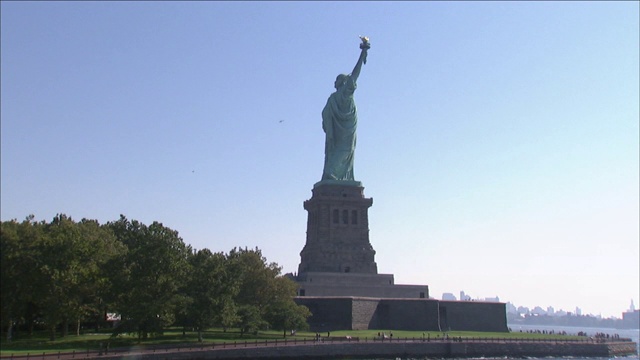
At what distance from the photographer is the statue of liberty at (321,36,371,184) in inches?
3206

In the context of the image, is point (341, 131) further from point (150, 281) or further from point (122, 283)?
point (122, 283)

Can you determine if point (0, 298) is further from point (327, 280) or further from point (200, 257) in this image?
point (327, 280)

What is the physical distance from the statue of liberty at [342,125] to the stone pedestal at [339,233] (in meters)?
2.87

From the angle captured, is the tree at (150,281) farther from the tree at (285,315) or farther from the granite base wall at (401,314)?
the granite base wall at (401,314)

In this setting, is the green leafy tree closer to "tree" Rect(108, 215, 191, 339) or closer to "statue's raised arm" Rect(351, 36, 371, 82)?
"tree" Rect(108, 215, 191, 339)

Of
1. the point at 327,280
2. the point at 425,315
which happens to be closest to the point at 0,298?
the point at 327,280

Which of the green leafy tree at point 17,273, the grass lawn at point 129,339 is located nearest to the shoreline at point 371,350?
the grass lawn at point 129,339

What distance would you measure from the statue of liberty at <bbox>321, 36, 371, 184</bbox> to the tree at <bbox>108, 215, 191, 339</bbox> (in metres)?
33.7

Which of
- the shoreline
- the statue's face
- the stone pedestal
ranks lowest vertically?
the shoreline

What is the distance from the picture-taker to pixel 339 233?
Answer: 77250mm

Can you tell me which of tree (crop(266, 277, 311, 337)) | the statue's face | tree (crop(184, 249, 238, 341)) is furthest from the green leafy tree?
the statue's face

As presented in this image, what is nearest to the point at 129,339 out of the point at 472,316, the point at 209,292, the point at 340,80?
the point at 209,292

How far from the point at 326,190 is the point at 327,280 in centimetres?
1239

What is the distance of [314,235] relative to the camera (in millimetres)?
79125
